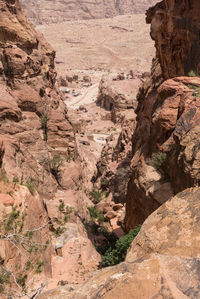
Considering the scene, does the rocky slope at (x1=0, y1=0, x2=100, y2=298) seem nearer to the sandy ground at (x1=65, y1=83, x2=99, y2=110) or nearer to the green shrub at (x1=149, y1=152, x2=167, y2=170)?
the green shrub at (x1=149, y1=152, x2=167, y2=170)

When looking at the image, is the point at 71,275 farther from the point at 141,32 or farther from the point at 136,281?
the point at 141,32

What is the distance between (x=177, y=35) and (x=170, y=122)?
24.2 ft

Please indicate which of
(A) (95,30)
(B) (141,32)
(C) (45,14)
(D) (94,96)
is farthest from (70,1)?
(D) (94,96)

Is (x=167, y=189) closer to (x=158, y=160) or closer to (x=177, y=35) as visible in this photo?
(x=158, y=160)

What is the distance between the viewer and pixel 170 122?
1186cm

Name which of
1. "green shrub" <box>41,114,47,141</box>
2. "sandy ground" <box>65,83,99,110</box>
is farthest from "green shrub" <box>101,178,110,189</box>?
"sandy ground" <box>65,83,99,110</box>

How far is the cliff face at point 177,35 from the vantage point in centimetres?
1510

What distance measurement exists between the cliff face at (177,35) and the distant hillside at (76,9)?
491 feet

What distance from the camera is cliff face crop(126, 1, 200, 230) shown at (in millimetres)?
9727

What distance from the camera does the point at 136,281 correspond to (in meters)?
3.78

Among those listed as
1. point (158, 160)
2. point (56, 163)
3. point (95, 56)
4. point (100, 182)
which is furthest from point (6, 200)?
point (95, 56)

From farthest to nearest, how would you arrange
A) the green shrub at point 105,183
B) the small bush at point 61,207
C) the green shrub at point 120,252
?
the green shrub at point 105,183 < the small bush at point 61,207 < the green shrub at point 120,252

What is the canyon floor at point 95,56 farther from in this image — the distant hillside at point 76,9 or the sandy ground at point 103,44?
the distant hillside at point 76,9

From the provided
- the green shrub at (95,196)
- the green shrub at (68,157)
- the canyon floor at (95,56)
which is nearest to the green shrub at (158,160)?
the green shrub at (68,157)
